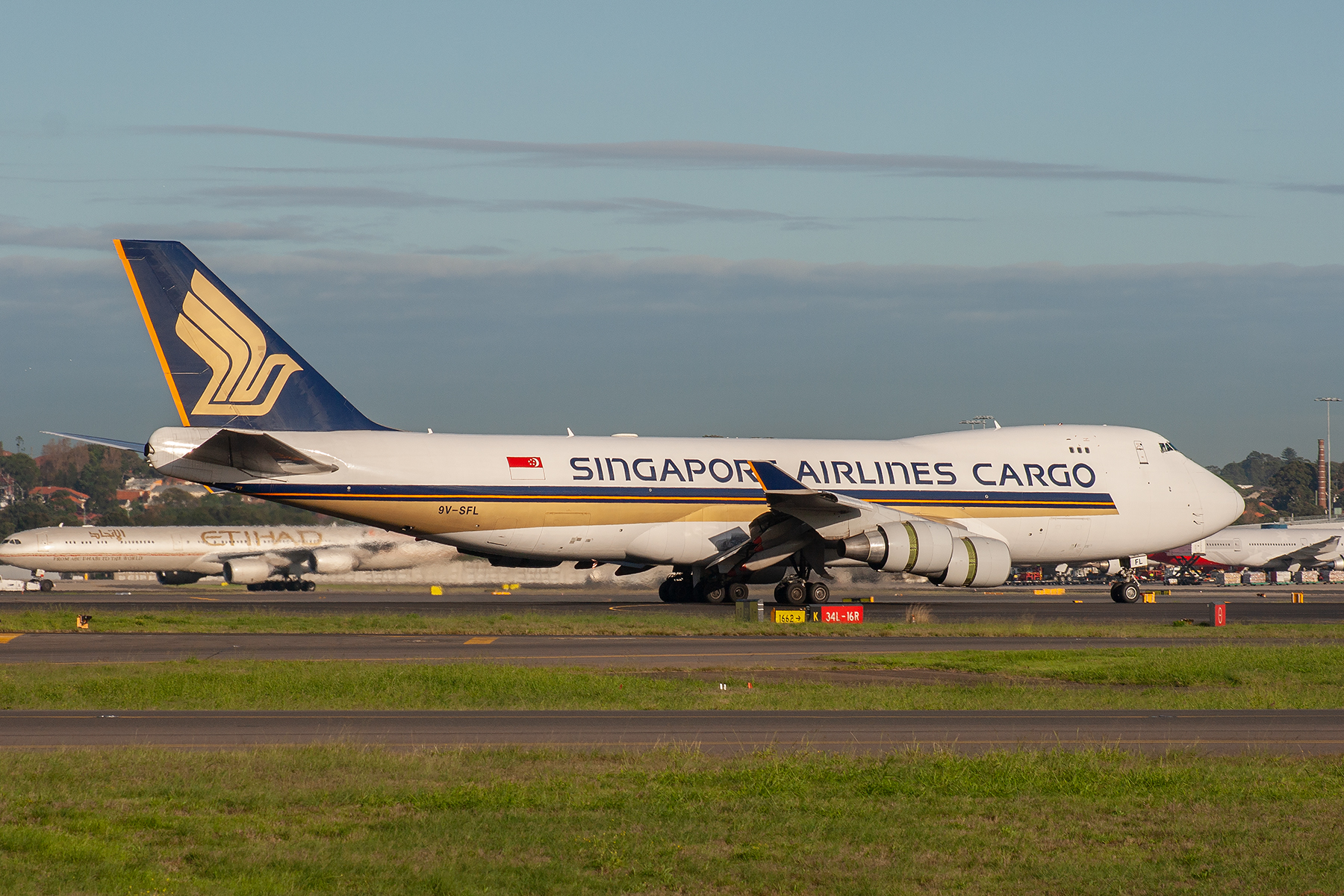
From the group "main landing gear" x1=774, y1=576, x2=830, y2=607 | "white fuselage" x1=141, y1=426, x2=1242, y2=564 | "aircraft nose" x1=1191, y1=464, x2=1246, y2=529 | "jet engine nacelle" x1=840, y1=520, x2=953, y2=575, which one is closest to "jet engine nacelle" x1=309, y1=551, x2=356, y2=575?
"white fuselage" x1=141, y1=426, x2=1242, y2=564

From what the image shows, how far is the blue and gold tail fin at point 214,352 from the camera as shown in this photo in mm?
33969

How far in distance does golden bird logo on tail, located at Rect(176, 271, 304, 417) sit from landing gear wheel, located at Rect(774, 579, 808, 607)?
14576mm

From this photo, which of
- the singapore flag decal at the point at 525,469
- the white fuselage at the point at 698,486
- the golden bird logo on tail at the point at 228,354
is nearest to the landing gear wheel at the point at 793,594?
the white fuselage at the point at 698,486

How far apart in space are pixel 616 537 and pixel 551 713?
19771 millimetres

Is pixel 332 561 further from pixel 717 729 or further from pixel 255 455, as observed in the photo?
pixel 717 729

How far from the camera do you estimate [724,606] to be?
39.4 metres

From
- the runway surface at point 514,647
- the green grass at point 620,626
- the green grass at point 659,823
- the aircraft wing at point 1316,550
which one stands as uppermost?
the aircraft wing at point 1316,550

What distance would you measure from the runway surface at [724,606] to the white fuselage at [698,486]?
213cm

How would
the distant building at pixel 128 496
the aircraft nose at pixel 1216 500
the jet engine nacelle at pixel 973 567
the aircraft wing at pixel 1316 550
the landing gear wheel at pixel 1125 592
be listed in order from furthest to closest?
the distant building at pixel 128 496, the aircraft wing at pixel 1316 550, the landing gear wheel at pixel 1125 592, the aircraft nose at pixel 1216 500, the jet engine nacelle at pixel 973 567

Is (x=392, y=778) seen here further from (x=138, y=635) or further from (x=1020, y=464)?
(x=1020, y=464)

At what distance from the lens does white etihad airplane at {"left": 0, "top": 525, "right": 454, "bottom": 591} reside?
228 feet

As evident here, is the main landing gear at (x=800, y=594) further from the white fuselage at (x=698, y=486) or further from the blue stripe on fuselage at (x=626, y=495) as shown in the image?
the blue stripe on fuselage at (x=626, y=495)

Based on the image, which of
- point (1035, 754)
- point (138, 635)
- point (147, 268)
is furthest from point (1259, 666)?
point (147, 268)

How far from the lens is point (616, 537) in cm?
3691
